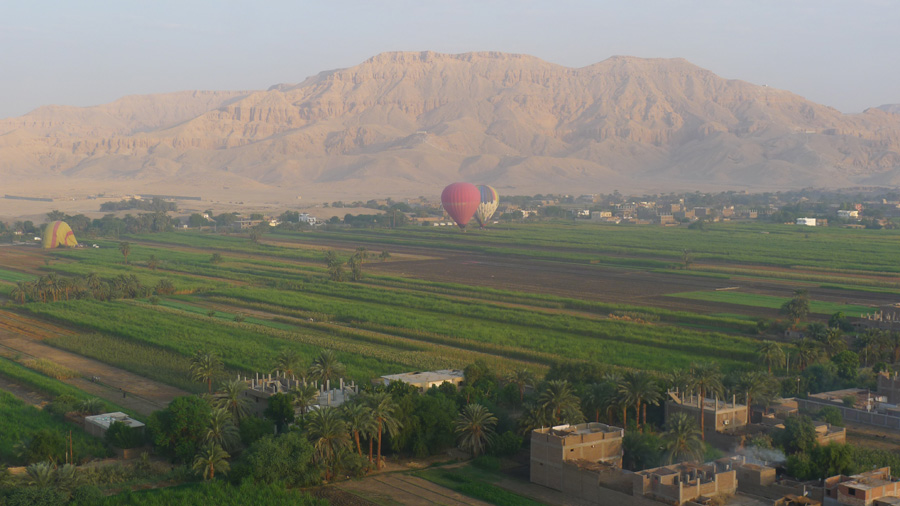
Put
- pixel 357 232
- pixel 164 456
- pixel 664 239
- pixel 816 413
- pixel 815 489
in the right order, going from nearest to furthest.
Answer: pixel 815 489
pixel 164 456
pixel 816 413
pixel 664 239
pixel 357 232

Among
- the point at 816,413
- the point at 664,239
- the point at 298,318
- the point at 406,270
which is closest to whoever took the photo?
the point at 816,413

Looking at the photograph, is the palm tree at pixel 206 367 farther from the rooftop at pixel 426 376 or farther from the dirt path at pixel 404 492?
the dirt path at pixel 404 492

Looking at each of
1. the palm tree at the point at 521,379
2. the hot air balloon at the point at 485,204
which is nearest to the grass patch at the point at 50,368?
the palm tree at the point at 521,379

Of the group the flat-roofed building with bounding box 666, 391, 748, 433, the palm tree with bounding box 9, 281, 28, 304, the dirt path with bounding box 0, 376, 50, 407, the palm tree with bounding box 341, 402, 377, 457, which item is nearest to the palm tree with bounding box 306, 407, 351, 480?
the palm tree with bounding box 341, 402, 377, 457

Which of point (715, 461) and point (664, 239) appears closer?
point (715, 461)

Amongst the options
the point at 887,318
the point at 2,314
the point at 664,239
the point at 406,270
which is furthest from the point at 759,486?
the point at 664,239

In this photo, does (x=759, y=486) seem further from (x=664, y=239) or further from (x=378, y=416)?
(x=664, y=239)

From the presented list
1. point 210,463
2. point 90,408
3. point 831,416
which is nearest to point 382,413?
point 210,463
